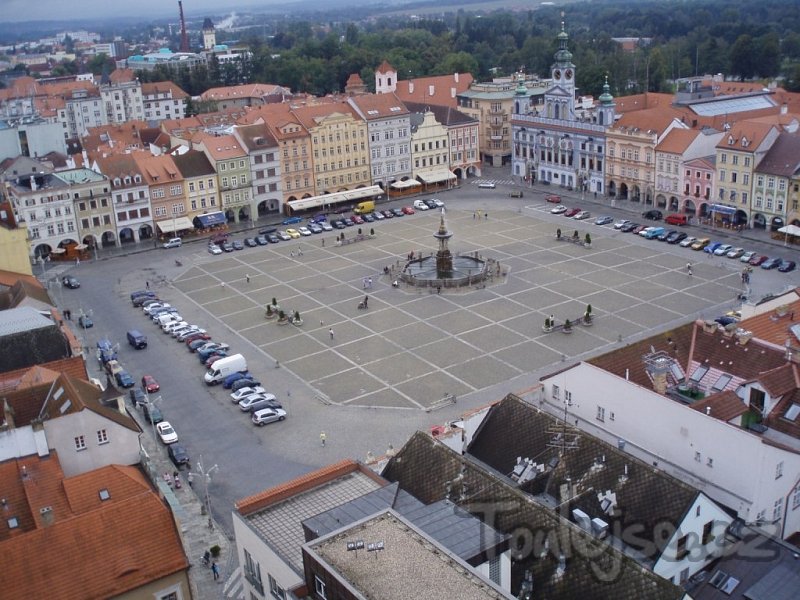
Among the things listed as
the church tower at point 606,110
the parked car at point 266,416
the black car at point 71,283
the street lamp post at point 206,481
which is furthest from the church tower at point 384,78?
the street lamp post at point 206,481

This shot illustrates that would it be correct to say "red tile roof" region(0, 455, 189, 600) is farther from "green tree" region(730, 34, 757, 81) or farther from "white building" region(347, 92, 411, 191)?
"green tree" region(730, 34, 757, 81)

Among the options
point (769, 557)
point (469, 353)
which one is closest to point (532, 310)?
point (469, 353)

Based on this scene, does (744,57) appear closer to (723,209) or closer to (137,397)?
(723,209)

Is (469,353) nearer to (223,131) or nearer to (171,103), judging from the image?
(223,131)

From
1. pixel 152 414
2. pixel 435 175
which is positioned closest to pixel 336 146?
pixel 435 175

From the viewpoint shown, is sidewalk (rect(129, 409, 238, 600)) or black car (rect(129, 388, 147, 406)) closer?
sidewalk (rect(129, 409, 238, 600))

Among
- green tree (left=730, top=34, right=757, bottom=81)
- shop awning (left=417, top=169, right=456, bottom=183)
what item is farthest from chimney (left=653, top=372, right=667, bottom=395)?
green tree (left=730, top=34, right=757, bottom=81)

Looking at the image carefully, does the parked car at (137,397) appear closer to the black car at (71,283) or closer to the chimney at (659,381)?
A: the black car at (71,283)
